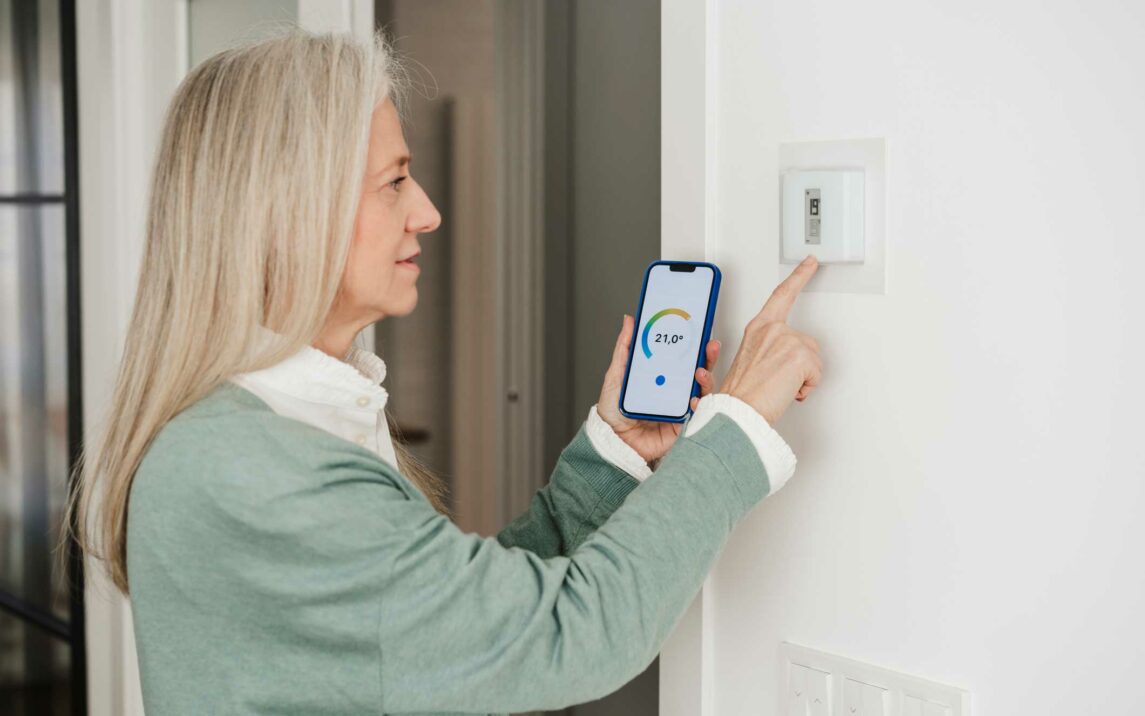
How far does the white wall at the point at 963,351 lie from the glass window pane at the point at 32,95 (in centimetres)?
149

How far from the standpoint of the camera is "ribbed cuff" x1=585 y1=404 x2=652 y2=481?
1081 millimetres

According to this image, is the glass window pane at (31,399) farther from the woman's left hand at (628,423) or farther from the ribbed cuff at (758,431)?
the ribbed cuff at (758,431)

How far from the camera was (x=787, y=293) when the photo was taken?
0.97 m

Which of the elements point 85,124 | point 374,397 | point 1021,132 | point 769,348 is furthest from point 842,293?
point 85,124

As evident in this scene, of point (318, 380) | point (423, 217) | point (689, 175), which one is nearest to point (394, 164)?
point (423, 217)

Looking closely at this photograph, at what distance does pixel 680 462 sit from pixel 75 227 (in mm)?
1565

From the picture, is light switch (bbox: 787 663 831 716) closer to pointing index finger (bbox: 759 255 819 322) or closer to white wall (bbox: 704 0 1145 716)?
white wall (bbox: 704 0 1145 716)

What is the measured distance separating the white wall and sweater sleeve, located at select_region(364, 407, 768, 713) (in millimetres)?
184

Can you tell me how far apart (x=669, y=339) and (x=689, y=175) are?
17 cm

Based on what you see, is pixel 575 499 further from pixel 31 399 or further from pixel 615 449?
pixel 31 399

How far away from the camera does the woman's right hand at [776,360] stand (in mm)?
931

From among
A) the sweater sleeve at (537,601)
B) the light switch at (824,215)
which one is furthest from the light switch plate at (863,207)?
the sweater sleeve at (537,601)

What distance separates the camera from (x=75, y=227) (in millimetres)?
2047

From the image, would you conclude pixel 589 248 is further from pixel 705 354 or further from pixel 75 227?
pixel 75 227
